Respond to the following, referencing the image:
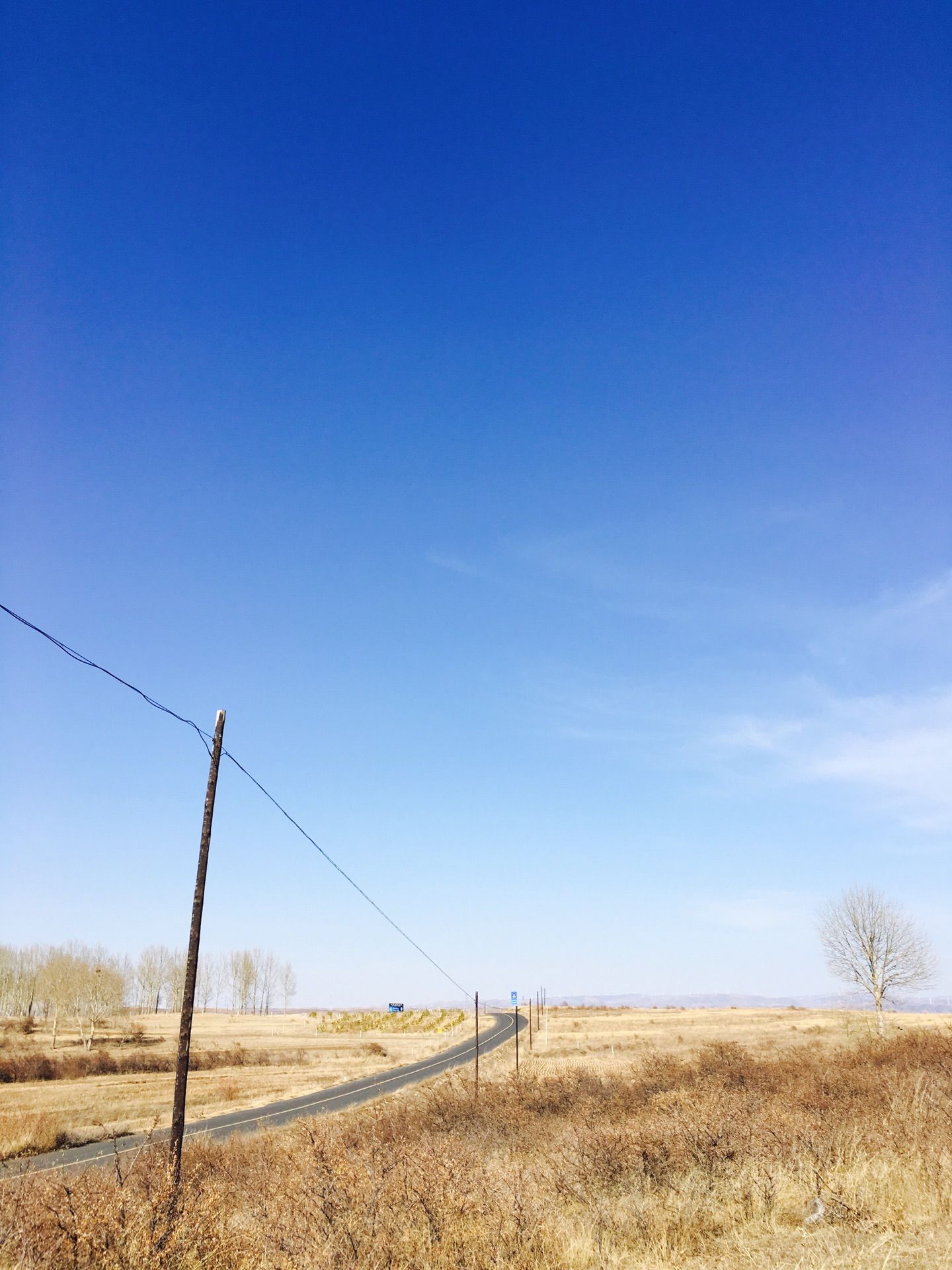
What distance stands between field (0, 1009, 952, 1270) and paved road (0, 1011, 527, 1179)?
1547 millimetres

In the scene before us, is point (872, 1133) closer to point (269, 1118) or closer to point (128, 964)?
point (269, 1118)

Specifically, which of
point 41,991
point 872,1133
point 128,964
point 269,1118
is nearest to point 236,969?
point 128,964

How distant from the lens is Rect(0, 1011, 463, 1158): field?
29375mm

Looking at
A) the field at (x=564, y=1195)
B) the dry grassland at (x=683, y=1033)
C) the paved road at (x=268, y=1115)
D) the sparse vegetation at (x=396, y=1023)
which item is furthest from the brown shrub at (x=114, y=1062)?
the field at (x=564, y=1195)

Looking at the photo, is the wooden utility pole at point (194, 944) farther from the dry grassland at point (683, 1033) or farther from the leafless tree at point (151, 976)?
the leafless tree at point (151, 976)

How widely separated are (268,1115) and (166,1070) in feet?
104

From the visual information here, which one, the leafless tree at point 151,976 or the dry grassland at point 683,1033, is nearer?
the dry grassland at point 683,1033

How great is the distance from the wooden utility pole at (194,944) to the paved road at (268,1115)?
2.95 ft

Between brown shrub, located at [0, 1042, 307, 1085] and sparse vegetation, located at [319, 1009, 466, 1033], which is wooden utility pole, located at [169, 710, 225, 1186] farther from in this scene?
sparse vegetation, located at [319, 1009, 466, 1033]

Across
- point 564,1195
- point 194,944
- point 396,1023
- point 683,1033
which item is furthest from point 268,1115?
point 396,1023

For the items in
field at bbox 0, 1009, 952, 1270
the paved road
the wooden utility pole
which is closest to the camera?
field at bbox 0, 1009, 952, 1270

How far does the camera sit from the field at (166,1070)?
96.4 ft

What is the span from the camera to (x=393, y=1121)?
67.2ft

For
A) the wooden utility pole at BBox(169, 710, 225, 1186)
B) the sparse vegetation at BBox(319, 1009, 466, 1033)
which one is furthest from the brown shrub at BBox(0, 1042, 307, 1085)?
the wooden utility pole at BBox(169, 710, 225, 1186)
